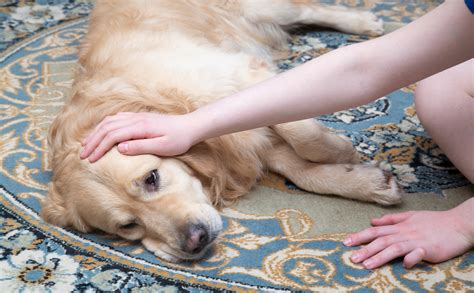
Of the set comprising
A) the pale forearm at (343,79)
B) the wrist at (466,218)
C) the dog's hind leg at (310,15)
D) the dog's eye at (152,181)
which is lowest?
the dog's eye at (152,181)

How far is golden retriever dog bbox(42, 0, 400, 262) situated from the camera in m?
1.75

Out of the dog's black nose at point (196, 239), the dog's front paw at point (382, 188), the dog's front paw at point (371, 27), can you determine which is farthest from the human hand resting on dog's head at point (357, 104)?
the dog's front paw at point (371, 27)

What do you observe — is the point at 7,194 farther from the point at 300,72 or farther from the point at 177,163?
the point at 300,72

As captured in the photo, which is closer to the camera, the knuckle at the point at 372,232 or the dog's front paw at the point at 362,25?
the knuckle at the point at 372,232

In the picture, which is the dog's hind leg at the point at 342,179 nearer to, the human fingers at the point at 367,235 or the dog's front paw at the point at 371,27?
the human fingers at the point at 367,235

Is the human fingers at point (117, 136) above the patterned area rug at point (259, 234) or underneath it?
above

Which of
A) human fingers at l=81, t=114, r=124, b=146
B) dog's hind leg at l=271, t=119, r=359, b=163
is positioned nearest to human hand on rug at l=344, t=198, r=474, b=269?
dog's hind leg at l=271, t=119, r=359, b=163

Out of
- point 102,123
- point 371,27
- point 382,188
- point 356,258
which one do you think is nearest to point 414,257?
point 356,258

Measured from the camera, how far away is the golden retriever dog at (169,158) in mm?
1755

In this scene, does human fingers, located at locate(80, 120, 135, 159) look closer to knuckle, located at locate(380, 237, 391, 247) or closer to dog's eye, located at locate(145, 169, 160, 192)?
dog's eye, located at locate(145, 169, 160, 192)

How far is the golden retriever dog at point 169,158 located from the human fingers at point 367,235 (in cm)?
19

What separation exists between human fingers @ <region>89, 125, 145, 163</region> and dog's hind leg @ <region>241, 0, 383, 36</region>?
145 cm

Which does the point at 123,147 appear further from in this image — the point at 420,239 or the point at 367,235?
the point at 420,239

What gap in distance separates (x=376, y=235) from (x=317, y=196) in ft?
0.99
